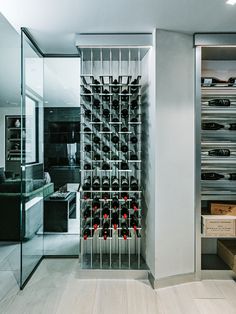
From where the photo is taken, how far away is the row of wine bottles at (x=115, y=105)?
125 inches

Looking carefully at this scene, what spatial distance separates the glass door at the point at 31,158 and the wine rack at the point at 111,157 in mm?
585

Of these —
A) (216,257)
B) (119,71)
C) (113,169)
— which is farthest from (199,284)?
(119,71)

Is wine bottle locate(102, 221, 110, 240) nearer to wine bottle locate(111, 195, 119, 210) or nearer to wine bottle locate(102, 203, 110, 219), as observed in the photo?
wine bottle locate(102, 203, 110, 219)

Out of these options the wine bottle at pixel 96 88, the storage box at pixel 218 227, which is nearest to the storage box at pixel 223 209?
the storage box at pixel 218 227

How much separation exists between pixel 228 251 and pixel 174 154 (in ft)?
4.06

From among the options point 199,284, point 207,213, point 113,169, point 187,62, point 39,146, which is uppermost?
point 187,62

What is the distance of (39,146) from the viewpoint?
3.78 m

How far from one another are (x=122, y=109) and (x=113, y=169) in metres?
0.71

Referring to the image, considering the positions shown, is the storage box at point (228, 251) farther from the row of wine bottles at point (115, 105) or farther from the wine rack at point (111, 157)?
the row of wine bottles at point (115, 105)

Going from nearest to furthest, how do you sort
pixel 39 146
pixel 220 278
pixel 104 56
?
1. pixel 220 278
2. pixel 104 56
3. pixel 39 146

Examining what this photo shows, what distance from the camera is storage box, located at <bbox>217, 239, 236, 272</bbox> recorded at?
3.09 meters

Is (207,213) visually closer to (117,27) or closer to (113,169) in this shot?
(113,169)

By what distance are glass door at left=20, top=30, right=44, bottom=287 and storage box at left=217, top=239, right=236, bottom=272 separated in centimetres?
215

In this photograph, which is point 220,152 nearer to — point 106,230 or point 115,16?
point 106,230
